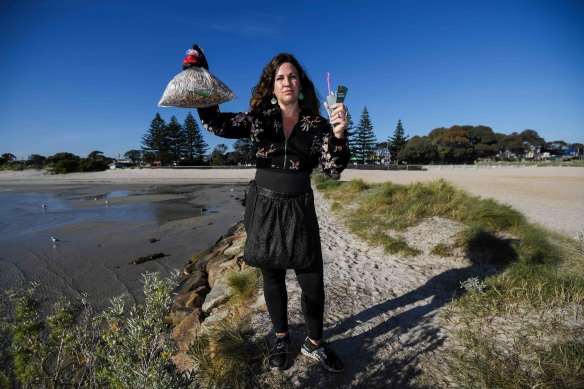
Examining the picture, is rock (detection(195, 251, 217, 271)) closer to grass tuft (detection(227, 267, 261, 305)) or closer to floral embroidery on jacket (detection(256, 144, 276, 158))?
grass tuft (detection(227, 267, 261, 305))

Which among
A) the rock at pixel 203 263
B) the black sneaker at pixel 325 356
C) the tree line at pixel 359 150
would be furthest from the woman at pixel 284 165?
the tree line at pixel 359 150

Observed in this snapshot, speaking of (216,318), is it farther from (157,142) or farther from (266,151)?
(157,142)

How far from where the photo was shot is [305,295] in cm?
183

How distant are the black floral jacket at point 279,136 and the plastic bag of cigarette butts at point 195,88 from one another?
9cm

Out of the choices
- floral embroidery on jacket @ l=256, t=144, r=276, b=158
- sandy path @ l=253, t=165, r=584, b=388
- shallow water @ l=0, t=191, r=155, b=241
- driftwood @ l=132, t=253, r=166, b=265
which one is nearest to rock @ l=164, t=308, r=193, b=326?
sandy path @ l=253, t=165, r=584, b=388

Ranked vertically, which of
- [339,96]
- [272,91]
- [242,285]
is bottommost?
[242,285]

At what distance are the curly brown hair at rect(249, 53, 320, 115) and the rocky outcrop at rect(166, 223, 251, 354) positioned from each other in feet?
6.22

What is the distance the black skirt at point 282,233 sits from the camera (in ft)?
5.42

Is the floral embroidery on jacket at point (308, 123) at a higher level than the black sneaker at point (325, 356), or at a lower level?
higher

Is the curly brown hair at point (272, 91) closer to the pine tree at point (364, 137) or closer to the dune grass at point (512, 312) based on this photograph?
the dune grass at point (512, 312)

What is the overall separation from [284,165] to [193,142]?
53.6 meters

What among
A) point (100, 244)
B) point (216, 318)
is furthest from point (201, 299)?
point (100, 244)

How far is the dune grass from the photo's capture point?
67.4 inches

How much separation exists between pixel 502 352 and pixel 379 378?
0.95 metres
